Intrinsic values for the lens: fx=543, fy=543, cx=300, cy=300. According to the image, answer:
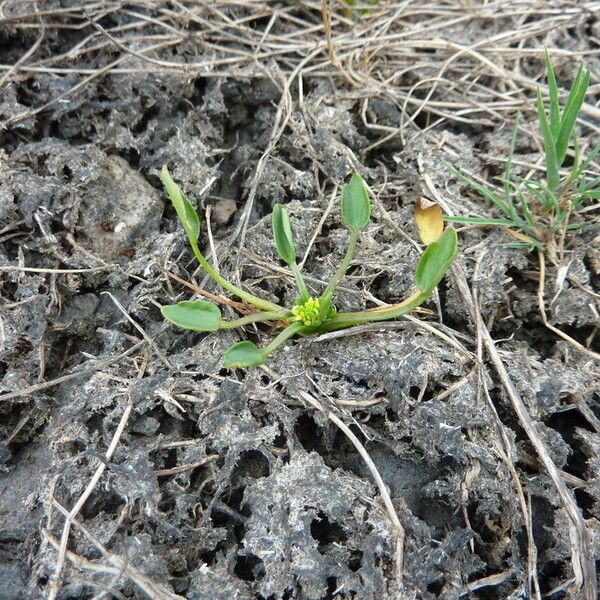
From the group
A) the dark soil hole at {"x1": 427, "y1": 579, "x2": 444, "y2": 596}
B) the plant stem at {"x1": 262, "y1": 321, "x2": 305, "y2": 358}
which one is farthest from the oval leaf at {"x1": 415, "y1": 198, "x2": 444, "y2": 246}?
the dark soil hole at {"x1": 427, "y1": 579, "x2": 444, "y2": 596}

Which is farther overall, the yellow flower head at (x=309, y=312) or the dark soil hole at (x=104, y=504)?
the yellow flower head at (x=309, y=312)

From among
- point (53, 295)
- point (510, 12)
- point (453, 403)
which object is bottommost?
point (453, 403)

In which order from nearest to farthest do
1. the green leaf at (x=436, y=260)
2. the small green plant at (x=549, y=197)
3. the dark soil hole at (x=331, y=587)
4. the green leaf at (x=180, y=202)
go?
1. the dark soil hole at (x=331, y=587)
2. the green leaf at (x=436, y=260)
3. the green leaf at (x=180, y=202)
4. the small green plant at (x=549, y=197)

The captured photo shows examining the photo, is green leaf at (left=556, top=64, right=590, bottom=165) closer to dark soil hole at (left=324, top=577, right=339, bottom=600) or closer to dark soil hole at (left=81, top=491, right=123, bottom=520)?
dark soil hole at (left=324, top=577, right=339, bottom=600)

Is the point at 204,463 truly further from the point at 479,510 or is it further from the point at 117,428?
the point at 479,510

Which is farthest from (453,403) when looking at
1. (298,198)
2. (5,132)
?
(5,132)

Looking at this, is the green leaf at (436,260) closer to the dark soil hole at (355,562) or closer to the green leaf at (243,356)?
the green leaf at (243,356)

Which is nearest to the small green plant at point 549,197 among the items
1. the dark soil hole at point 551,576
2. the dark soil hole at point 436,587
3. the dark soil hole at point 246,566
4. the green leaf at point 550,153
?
the green leaf at point 550,153
